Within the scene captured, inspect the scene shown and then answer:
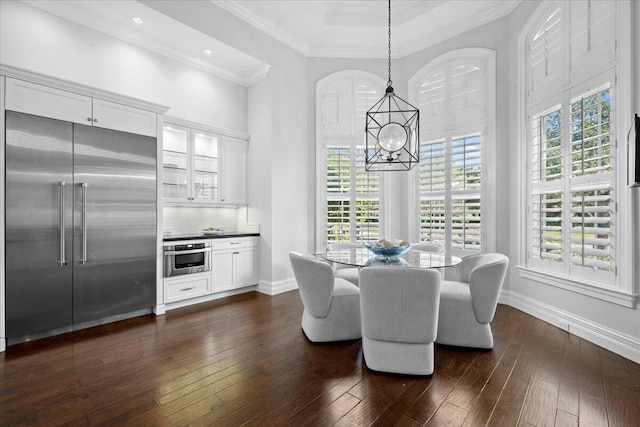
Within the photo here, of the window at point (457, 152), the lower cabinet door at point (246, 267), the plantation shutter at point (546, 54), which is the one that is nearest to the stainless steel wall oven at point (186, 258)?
the lower cabinet door at point (246, 267)

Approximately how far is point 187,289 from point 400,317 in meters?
2.82

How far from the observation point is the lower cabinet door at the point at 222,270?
4180 millimetres

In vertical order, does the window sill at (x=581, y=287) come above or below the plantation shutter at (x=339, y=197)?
below

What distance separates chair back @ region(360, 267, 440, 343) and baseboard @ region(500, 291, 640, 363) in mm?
1726

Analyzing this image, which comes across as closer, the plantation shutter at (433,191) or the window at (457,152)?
the window at (457,152)

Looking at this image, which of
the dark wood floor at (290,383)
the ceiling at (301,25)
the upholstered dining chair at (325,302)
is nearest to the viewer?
the dark wood floor at (290,383)

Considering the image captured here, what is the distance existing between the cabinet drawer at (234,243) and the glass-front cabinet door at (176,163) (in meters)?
0.76

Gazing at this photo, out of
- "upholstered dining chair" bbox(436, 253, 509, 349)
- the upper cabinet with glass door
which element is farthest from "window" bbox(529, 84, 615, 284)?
the upper cabinet with glass door

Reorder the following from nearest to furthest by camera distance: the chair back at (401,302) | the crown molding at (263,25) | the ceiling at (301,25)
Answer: the chair back at (401,302), the ceiling at (301,25), the crown molding at (263,25)

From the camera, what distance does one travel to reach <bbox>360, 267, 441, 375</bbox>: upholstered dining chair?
2080mm

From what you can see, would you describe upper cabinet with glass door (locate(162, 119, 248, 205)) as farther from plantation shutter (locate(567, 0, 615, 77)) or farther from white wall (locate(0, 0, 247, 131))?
plantation shutter (locate(567, 0, 615, 77))

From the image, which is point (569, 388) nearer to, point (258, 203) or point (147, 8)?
point (258, 203)

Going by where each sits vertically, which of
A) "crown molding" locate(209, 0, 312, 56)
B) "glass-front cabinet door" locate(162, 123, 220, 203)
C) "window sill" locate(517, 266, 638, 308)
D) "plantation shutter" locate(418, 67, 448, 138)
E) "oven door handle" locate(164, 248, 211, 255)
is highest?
"crown molding" locate(209, 0, 312, 56)

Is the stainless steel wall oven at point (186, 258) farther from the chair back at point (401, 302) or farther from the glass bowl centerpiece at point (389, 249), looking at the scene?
the chair back at point (401, 302)
